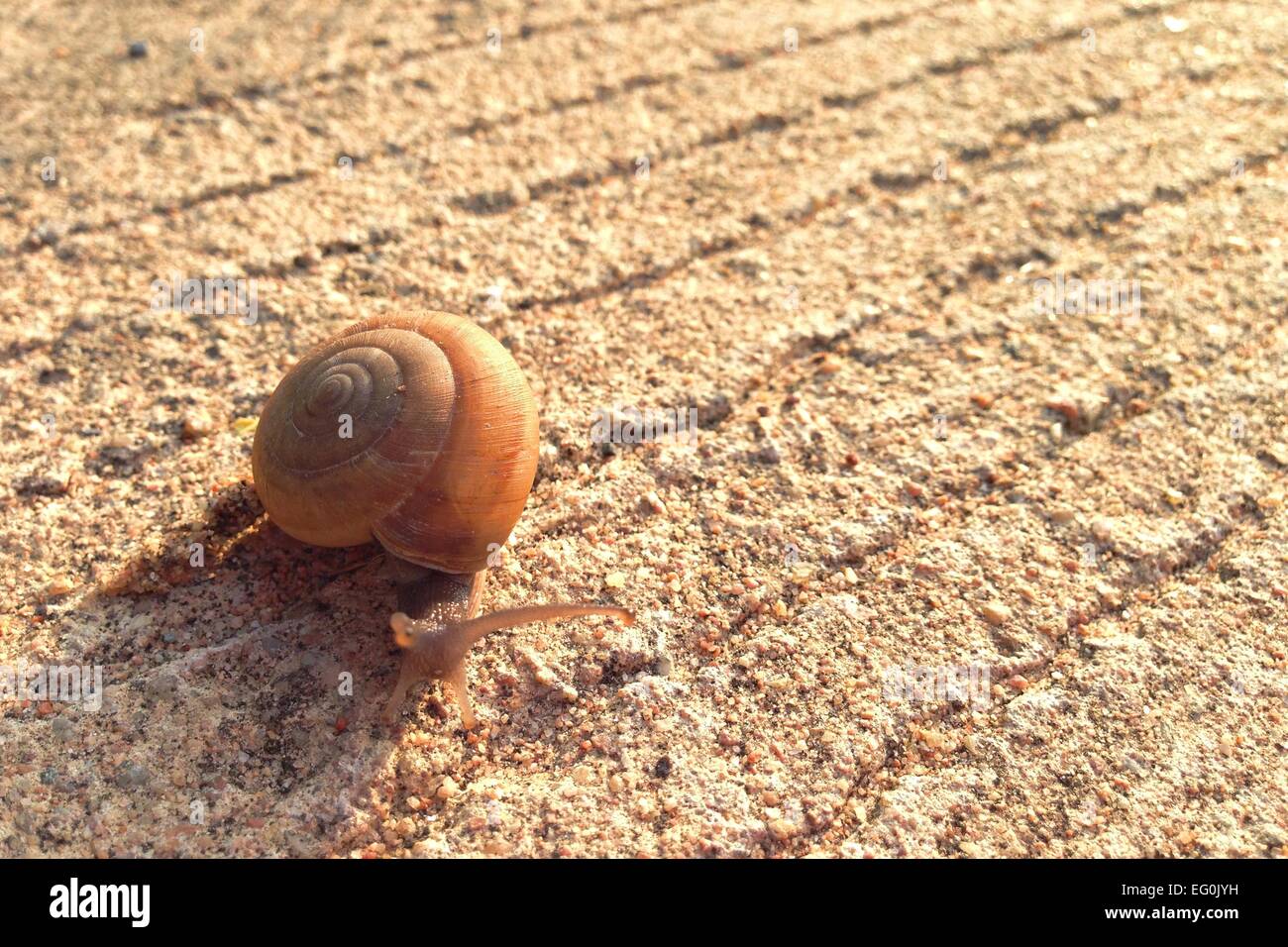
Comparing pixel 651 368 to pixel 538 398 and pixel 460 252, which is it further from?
pixel 460 252

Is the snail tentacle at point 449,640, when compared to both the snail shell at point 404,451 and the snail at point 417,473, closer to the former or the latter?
the snail at point 417,473

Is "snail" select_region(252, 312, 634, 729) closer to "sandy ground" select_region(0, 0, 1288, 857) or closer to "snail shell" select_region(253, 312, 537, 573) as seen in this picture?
"snail shell" select_region(253, 312, 537, 573)

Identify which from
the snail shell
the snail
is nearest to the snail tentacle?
the snail

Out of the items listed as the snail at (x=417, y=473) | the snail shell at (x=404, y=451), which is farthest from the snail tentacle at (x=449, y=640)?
the snail shell at (x=404, y=451)

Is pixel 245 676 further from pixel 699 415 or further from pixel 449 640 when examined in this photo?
pixel 699 415

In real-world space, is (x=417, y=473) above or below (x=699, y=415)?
above

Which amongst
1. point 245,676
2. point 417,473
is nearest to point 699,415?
point 417,473
